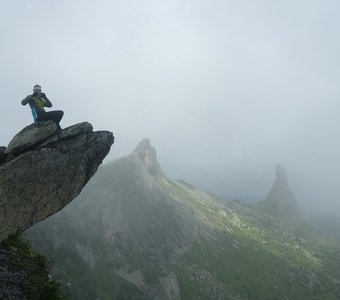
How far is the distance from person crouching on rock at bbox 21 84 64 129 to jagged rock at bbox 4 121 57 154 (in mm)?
503

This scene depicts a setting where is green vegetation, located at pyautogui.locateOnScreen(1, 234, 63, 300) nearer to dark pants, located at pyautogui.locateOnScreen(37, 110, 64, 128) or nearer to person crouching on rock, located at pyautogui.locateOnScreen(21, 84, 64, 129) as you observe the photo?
dark pants, located at pyautogui.locateOnScreen(37, 110, 64, 128)

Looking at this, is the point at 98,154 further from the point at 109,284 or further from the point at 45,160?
the point at 109,284

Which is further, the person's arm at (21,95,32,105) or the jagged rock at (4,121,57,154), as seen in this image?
the person's arm at (21,95,32,105)

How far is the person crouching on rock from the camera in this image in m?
31.2

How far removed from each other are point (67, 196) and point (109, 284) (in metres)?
138

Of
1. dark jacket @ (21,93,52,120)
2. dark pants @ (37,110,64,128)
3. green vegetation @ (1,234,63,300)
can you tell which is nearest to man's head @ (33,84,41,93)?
dark jacket @ (21,93,52,120)

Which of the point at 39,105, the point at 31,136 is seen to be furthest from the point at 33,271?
the point at 39,105

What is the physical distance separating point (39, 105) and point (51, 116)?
1321mm

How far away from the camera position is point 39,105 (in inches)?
1240

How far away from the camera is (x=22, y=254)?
98.1 ft

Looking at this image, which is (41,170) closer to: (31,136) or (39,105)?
(31,136)

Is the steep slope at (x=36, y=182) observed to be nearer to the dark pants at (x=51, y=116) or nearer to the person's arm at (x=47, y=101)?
the dark pants at (x=51, y=116)

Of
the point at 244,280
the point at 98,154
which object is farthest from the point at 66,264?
the point at 98,154

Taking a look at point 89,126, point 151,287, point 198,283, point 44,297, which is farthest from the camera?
point 198,283
